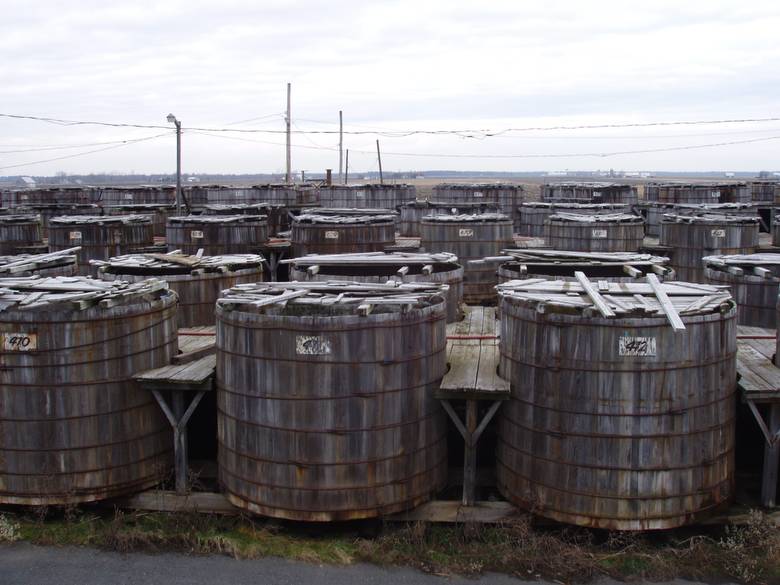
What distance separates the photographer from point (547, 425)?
11.3 m

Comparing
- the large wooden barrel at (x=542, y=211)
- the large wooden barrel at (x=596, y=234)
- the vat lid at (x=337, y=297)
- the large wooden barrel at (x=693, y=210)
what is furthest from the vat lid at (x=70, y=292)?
the large wooden barrel at (x=542, y=211)

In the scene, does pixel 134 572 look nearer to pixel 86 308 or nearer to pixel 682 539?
pixel 86 308

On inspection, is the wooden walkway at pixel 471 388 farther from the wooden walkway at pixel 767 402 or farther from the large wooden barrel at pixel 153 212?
the large wooden barrel at pixel 153 212

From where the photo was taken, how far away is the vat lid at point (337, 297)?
1165 cm

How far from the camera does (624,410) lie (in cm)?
1088

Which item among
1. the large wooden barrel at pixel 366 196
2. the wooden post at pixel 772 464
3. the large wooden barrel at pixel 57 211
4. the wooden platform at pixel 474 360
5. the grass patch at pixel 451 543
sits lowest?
the grass patch at pixel 451 543

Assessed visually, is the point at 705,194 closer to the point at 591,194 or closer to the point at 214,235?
the point at 591,194

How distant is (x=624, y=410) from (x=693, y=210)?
66.1ft

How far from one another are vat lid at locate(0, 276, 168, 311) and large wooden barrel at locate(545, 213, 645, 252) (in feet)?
42.9

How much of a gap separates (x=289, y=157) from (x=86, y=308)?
160ft

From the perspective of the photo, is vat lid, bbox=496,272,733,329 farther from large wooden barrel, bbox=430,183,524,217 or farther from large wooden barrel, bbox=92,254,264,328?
large wooden barrel, bbox=430,183,524,217

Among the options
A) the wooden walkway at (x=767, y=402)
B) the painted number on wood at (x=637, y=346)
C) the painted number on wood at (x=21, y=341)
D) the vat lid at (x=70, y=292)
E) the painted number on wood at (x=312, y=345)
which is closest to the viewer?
the painted number on wood at (x=637, y=346)

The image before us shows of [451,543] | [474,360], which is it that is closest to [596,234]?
[474,360]

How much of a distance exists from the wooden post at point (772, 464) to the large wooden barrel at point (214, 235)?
55.6 ft
